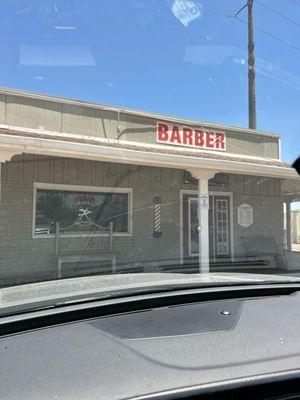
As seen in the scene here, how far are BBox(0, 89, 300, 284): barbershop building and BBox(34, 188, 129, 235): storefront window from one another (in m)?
0.03

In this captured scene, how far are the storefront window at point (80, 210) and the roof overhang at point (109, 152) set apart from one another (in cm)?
147

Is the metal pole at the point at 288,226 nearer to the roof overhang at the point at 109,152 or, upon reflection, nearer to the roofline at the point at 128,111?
the roofline at the point at 128,111

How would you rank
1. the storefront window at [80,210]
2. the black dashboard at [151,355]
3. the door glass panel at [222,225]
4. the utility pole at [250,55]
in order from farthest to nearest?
the door glass panel at [222,225] → the storefront window at [80,210] → the utility pole at [250,55] → the black dashboard at [151,355]

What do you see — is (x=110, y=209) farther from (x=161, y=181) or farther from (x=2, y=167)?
(x=2, y=167)

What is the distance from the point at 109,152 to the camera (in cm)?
1080

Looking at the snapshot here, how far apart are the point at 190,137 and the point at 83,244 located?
15.2 feet

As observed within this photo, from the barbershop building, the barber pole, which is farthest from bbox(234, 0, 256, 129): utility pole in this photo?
the barber pole

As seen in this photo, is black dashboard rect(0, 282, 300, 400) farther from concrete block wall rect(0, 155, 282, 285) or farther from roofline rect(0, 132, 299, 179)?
concrete block wall rect(0, 155, 282, 285)

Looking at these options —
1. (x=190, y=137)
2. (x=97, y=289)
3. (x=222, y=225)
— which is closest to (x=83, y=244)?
(x=190, y=137)

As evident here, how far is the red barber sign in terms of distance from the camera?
13.6 meters

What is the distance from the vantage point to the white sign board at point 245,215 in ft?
49.5

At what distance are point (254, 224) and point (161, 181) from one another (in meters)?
3.88

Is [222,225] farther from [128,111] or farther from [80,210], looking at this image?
[80,210]

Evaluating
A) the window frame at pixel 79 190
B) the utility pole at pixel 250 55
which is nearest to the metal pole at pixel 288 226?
the utility pole at pixel 250 55
